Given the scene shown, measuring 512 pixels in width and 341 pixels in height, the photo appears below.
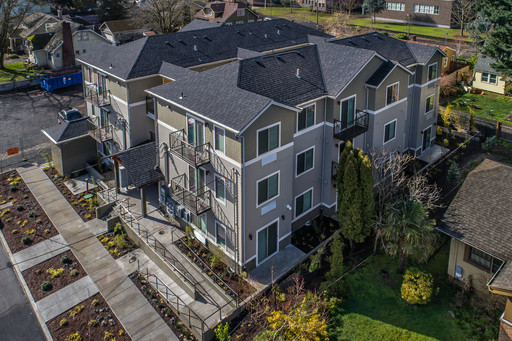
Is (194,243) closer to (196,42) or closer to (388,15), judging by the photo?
(196,42)

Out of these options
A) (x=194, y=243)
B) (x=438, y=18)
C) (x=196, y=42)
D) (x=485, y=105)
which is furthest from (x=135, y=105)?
(x=438, y=18)

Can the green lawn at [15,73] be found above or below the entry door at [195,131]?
below

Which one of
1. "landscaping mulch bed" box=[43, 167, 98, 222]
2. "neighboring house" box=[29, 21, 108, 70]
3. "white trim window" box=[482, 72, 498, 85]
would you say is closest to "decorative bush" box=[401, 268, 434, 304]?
"landscaping mulch bed" box=[43, 167, 98, 222]

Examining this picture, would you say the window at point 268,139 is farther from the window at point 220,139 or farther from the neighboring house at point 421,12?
the neighboring house at point 421,12

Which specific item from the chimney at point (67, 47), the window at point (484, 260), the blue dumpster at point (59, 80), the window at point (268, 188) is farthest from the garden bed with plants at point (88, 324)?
the chimney at point (67, 47)

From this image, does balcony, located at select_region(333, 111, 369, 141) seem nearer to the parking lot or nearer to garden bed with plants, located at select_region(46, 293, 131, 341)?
garden bed with plants, located at select_region(46, 293, 131, 341)

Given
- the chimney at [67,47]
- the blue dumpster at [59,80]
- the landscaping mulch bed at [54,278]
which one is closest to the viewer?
the landscaping mulch bed at [54,278]

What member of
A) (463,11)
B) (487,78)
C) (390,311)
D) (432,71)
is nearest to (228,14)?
(463,11)

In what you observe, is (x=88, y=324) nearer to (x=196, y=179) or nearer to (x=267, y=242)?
(x=196, y=179)
